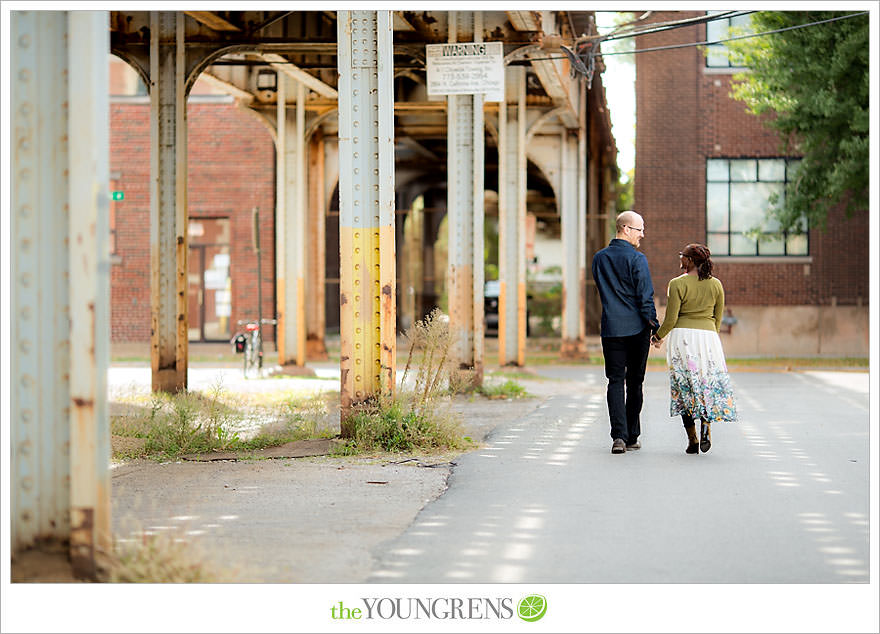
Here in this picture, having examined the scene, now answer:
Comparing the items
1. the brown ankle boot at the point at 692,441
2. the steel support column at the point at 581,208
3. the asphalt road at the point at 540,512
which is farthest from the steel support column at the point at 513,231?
the brown ankle boot at the point at 692,441

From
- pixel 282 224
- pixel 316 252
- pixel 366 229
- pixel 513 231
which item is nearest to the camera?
pixel 366 229

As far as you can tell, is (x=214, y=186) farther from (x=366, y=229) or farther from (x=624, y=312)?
(x=624, y=312)

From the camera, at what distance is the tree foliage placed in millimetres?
21969

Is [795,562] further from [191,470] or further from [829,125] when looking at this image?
[829,125]

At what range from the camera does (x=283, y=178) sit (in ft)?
69.3

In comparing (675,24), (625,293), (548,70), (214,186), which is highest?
(548,70)

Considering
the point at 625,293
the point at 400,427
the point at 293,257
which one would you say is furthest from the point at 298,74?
the point at 625,293

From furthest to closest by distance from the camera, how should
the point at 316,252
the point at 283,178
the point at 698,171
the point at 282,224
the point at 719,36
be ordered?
1. the point at 698,171
2. the point at 719,36
3. the point at 316,252
4. the point at 283,178
5. the point at 282,224

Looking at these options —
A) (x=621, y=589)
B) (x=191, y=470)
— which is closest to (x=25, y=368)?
(x=621, y=589)

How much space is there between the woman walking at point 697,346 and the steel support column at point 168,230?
773 centimetres

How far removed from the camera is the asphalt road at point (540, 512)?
18.4 feet

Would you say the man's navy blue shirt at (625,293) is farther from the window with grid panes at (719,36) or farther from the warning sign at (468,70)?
the window with grid panes at (719,36)

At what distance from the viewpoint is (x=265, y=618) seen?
471 centimetres

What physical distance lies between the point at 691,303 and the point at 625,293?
560mm
